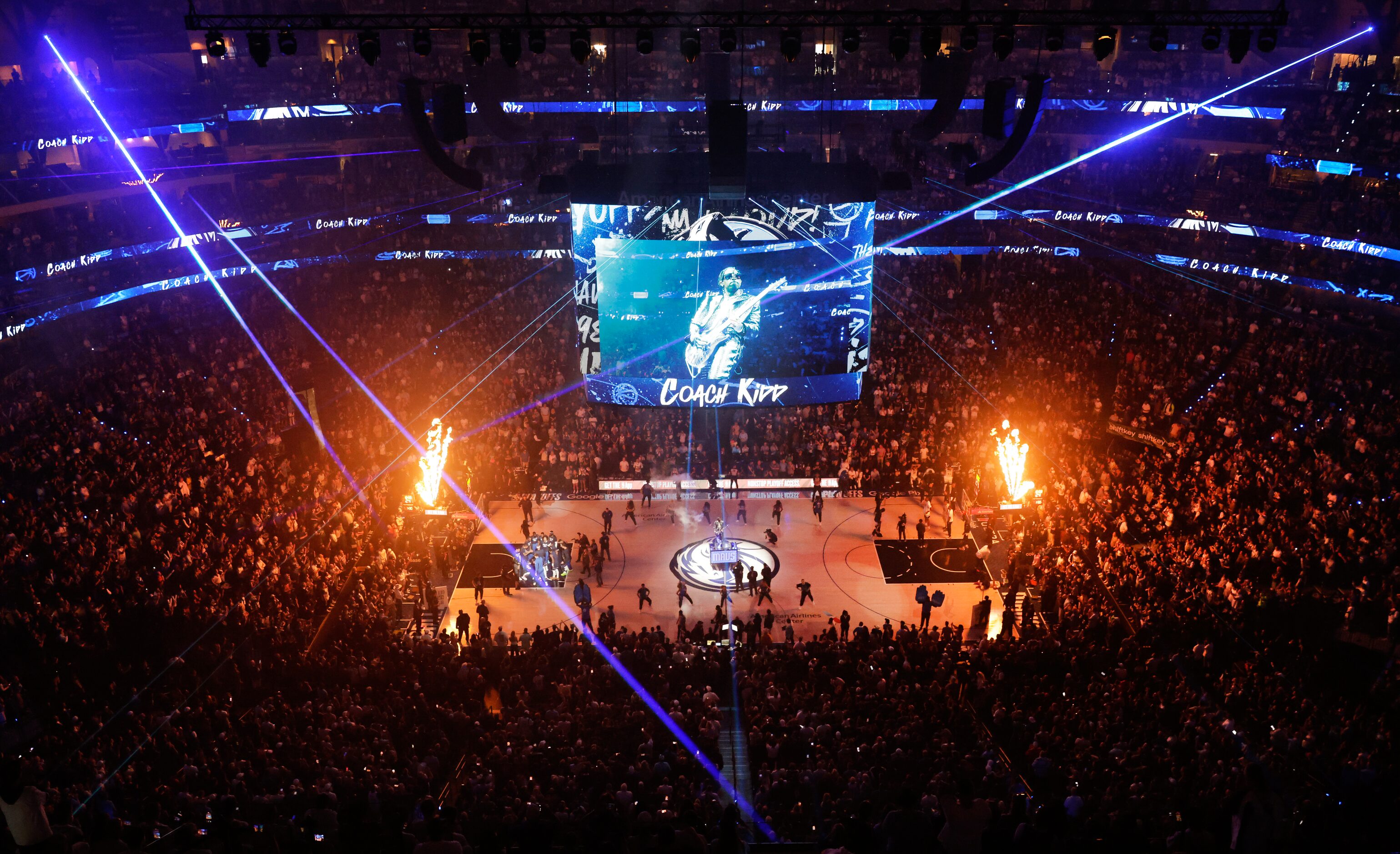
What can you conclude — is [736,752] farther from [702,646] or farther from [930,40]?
[930,40]

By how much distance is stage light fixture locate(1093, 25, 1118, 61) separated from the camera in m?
12.8

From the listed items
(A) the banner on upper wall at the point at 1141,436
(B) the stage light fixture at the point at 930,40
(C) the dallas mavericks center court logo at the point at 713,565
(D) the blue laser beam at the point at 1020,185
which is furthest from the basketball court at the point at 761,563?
(B) the stage light fixture at the point at 930,40

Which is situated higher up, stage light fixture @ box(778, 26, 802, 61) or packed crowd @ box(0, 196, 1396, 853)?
stage light fixture @ box(778, 26, 802, 61)

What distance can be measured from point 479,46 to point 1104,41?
864cm

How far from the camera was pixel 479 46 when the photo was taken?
12984 millimetres

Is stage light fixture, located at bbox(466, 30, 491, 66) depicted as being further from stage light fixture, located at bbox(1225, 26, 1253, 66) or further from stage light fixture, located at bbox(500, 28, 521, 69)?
stage light fixture, located at bbox(1225, 26, 1253, 66)

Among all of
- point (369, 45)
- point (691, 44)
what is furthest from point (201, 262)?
point (691, 44)

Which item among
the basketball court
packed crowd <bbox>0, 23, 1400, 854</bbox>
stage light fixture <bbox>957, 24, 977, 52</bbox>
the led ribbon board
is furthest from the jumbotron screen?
stage light fixture <bbox>957, 24, 977, 52</bbox>

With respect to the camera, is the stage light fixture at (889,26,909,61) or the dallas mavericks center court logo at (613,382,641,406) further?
the dallas mavericks center court logo at (613,382,641,406)

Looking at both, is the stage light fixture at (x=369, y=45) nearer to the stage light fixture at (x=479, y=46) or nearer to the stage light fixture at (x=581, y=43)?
the stage light fixture at (x=479, y=46)

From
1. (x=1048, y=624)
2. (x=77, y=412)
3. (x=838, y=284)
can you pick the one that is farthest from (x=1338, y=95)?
(x=77, y=412)

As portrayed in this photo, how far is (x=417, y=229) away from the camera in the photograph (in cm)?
3391

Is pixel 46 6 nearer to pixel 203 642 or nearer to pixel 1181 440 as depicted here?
pixel 203 642

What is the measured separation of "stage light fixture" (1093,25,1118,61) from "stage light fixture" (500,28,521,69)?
315 inches
